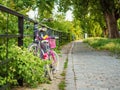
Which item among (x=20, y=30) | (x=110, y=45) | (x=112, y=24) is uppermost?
(x=112, y=24)

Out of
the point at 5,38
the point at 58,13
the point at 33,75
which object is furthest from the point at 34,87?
the point at 58,13

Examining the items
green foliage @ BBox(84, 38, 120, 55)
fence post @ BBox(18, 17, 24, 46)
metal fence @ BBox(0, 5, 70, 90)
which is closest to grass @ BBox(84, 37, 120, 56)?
green foliage @ BBox(84, 38, 120, 55)

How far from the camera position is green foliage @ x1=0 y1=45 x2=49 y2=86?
18.3 ft

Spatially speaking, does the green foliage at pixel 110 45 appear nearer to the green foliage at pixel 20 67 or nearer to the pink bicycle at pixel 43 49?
the pink bicycle at pixel 43 49

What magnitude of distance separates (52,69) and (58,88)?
1544 millimetres

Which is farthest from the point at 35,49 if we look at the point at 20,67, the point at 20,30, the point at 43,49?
the point at 20,67

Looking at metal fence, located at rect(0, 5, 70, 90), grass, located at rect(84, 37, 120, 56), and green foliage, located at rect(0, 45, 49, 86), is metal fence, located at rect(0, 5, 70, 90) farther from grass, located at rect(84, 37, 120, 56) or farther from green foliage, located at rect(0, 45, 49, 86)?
grass, located at rect(84, 37, 120, 56)

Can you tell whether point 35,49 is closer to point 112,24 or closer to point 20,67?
point 20,67

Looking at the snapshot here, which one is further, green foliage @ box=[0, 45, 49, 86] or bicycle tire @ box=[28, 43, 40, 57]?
bicycle tire @ box=[28, 43, 40, 57]

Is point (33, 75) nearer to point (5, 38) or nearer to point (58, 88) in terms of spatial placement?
point (58, 88)

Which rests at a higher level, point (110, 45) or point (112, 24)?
point (112, 24)

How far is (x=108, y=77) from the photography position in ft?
26.5

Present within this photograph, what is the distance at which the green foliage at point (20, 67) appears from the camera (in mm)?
5574

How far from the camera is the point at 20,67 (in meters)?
5.96
